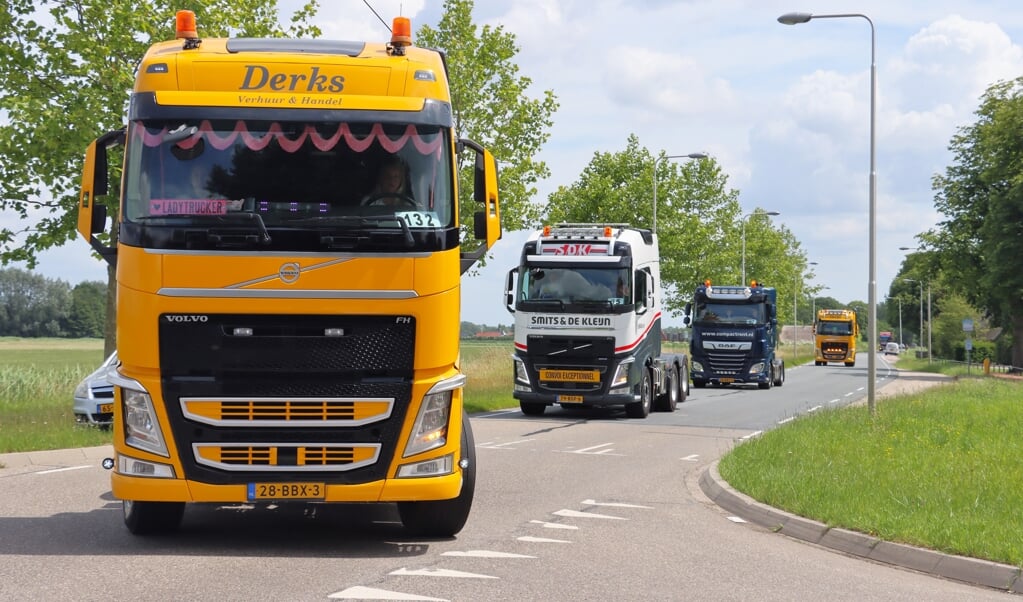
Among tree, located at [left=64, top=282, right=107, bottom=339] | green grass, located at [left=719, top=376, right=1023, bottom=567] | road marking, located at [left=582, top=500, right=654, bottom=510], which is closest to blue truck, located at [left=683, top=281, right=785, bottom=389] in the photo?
green grass, located at [left=719, top=376, right=1023, bottom=567]

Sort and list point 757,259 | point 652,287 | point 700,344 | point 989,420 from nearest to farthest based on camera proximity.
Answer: point 989,420, point 652,287, point 700,344, point 757,259

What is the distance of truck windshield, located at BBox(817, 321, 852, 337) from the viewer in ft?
243

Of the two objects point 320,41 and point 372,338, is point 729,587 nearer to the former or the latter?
point 372,338

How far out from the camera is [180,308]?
780cm

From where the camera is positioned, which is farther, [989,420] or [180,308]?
[989,420]

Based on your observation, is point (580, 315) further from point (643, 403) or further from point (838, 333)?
point (838, 333)

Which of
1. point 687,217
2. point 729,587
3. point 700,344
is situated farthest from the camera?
point 687,217

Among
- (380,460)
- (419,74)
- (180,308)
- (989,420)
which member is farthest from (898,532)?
(989,420)

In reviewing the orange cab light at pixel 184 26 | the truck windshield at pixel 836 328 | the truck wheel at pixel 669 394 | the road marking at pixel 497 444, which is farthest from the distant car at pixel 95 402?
the truck windshield at pixel 836 328

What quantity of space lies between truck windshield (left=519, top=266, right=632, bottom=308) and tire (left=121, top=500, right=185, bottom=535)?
14.4 m

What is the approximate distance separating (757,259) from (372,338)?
211 ft

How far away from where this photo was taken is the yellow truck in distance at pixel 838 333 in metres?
73.6

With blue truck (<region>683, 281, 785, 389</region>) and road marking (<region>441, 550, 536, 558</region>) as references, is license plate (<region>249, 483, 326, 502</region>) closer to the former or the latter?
road marking (<region>441, 550, 536, 558</region>)

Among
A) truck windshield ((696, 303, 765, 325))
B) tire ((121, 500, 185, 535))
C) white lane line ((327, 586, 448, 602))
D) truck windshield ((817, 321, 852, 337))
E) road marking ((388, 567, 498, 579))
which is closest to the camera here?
white lane line ((327, 586, 448, 602))
